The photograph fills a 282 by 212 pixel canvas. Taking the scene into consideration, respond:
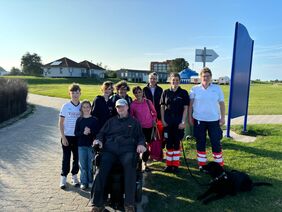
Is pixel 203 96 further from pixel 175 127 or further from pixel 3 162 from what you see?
pixel 3 162

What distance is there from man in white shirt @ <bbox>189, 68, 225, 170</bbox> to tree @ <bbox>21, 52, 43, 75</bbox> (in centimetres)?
9318

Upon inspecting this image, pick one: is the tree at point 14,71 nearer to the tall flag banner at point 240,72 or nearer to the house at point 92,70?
the house at point 92,70

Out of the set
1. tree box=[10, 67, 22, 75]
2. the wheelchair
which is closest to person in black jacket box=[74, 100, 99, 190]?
the wheelchair

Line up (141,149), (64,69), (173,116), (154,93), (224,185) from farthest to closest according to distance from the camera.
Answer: (64,69) < (154,93) < (173,116) < (224,185) < (141,149)

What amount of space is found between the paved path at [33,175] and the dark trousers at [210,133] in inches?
93.5

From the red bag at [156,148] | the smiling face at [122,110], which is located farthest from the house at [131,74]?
the smiling face at [122,110]

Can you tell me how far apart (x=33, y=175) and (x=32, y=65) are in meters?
92.9

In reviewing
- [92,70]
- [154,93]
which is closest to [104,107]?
[154,93]

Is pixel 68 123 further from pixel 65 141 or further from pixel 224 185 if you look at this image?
pixel 224 185

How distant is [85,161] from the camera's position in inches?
212

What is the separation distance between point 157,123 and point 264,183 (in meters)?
2.35

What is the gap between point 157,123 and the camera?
22.1 feet

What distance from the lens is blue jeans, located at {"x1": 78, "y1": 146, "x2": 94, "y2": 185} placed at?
17.6 ft

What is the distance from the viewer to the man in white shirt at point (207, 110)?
6035mm
